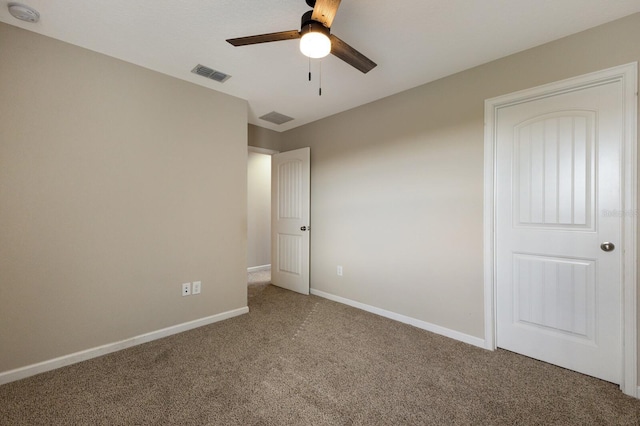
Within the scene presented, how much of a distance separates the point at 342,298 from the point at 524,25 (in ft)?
10.3

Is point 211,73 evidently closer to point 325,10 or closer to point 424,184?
point 325,10

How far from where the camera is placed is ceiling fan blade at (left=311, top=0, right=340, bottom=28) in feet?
4.67

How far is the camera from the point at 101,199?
227 cm

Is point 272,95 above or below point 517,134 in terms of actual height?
above

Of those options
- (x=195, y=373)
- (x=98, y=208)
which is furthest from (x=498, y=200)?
(x=98, y=208)

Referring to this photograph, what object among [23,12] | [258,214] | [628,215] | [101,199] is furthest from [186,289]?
[628,215]

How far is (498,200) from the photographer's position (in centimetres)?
235

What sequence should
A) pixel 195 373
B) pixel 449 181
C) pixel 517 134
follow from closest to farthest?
1. pixel 195 373
2. pixel 517 134
3. pixel 449 181

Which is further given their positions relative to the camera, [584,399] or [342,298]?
[342,298]

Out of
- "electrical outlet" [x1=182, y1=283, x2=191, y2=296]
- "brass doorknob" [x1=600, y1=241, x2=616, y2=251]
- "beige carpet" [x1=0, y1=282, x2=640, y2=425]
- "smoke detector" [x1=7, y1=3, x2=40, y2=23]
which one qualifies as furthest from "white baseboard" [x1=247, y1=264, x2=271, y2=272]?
"brass doorknob" [x1=600, y1=241, x2=616, y2=251]

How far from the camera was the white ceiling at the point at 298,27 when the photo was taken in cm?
174

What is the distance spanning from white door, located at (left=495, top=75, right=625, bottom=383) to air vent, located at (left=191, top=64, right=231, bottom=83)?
255 cm

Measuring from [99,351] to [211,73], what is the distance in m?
2.61

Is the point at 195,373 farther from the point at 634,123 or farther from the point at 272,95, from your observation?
the point at 634,123
